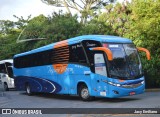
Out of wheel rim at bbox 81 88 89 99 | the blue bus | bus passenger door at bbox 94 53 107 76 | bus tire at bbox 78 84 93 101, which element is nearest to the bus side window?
the blue bus

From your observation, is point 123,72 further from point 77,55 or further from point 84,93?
point 77,55

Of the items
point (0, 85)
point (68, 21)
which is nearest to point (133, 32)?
point (68, 21)

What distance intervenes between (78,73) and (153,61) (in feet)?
38.1

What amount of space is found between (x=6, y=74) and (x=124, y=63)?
63.9 ft

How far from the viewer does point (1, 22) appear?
67.0 meters

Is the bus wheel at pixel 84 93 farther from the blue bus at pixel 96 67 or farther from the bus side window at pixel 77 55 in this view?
the bus side window at pixel 77 55

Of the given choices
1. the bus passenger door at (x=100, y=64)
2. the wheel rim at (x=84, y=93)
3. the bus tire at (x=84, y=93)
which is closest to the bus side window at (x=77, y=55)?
the bus passenger door at (x=100, y=64)

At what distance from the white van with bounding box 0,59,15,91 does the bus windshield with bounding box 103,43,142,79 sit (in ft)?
60.2

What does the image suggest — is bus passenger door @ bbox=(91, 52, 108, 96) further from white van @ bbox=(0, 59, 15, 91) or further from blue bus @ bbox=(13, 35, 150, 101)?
white van @ bbox=(0, 59, 15, 91)

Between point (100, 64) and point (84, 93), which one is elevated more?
point (100, 64)

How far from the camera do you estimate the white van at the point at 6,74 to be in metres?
34.6

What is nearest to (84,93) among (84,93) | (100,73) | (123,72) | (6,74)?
(84,93)

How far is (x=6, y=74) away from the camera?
3484 cm

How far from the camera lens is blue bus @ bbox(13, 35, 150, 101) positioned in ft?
56.9
